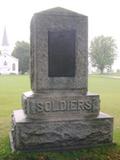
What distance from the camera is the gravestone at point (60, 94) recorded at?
577cm

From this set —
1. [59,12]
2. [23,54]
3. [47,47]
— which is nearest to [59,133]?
[47,47]

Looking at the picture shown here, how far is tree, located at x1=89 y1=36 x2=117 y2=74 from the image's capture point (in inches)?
2751

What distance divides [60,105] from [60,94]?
0.77 feet

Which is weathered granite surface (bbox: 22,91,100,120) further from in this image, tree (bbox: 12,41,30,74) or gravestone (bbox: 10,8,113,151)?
tree (bbox: 12,41,30,74)

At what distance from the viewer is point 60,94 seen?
19.9 ft

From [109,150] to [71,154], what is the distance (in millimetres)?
780

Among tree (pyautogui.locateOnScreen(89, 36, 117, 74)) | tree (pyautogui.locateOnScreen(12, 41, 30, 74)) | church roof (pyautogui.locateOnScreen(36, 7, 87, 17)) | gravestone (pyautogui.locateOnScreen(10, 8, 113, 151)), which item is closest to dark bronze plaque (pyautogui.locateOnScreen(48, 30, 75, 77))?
gravestone (pyautogui.locateOnScreen(10, 8, 113, 151))

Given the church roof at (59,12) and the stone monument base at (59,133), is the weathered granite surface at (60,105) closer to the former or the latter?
the stone monument base at (59,133)

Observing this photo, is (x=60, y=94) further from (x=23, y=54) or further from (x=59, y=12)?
(x=23, y=54)

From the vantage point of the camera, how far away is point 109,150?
588 centimetres

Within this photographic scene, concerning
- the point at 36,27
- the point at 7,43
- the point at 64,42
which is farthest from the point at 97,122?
the point at 7,43

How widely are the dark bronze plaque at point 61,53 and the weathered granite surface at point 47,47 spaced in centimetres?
7

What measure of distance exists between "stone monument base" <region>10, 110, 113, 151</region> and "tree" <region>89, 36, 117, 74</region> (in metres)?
64.3

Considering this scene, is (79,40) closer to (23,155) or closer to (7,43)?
(23,155)
